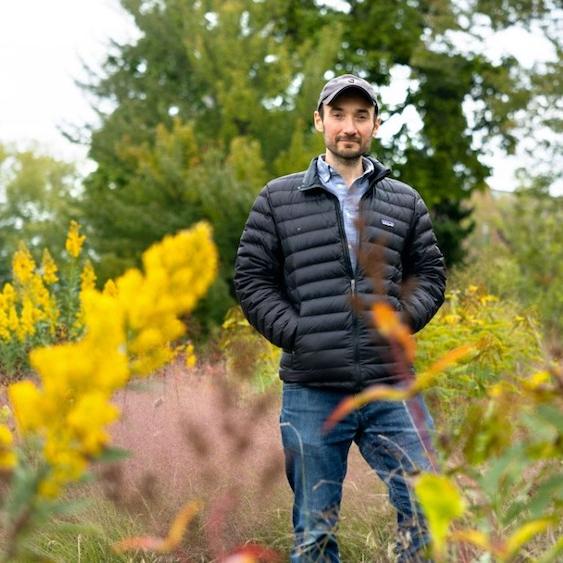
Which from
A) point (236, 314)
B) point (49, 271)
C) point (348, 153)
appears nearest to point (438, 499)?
point (348, 153)

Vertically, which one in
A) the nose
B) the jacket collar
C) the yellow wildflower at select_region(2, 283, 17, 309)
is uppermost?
the nose

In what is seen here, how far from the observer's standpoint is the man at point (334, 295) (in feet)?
9.78

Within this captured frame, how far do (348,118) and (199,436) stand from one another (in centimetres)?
170

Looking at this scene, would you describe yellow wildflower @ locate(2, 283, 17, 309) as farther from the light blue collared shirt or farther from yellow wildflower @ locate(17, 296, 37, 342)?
the light blue collared shirt

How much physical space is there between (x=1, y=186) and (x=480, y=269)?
29399mm

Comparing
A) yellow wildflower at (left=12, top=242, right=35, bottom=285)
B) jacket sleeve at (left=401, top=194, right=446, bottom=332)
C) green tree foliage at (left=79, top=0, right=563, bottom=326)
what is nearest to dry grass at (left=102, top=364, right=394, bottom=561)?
jacket sleeve at (left=401, top=194, right=446, bottom=332)

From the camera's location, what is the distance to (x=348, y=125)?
3.13m

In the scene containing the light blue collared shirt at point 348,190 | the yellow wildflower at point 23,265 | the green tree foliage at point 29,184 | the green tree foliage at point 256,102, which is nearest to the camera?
the light blue collared shirt at point 348,190

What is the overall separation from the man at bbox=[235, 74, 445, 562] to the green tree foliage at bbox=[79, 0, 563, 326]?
10915mm

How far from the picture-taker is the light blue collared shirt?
3084mm

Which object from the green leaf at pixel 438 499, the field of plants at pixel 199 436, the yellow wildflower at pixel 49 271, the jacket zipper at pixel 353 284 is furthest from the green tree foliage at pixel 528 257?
the green leaf at pixel 438 499

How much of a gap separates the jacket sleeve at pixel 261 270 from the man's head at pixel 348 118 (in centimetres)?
30

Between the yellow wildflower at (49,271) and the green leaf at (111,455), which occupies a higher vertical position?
the yellow wildflower at (49,271)

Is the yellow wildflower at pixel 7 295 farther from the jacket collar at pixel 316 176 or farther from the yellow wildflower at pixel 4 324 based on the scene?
the jacket collar at pixel 316 176
